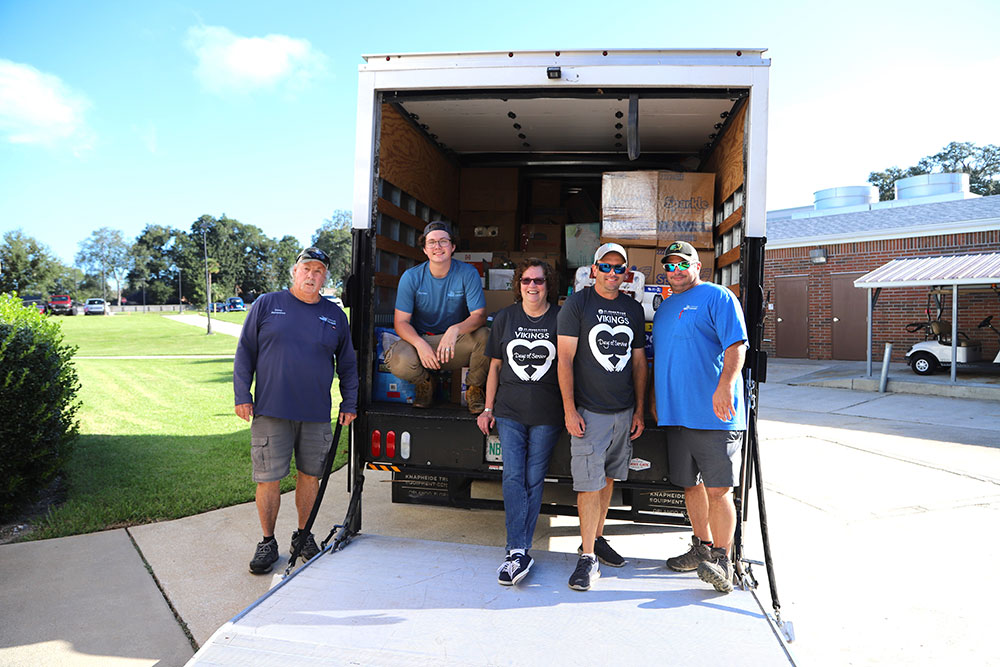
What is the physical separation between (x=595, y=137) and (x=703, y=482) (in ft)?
10.1

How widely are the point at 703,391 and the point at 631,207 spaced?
1.79 metres

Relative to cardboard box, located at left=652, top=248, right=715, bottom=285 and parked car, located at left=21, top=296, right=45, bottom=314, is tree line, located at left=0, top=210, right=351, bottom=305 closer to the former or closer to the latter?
parked car, located at left=21, top=296, right=45, bottom=314

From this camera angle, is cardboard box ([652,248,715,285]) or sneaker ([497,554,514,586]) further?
cardboard box ([652,248,715,285])

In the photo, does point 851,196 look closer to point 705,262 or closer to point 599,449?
point 705,262

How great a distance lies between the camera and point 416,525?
15.7 ft

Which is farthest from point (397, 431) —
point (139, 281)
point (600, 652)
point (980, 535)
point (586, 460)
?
point (139, 281)

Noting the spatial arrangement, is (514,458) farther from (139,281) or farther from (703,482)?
(139,281)

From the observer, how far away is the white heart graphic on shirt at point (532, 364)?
130 inches

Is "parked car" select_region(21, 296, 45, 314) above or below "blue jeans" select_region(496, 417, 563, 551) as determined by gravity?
above

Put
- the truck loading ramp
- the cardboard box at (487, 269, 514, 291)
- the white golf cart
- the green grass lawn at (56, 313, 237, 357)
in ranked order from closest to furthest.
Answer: the truck loading ramp → the cardboard box at (487, 269, 514, 291) → the white golf cart → the green grass lawn at (56, 313, 237, 357)

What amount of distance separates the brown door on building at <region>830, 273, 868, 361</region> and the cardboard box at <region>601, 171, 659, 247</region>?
15946 mm

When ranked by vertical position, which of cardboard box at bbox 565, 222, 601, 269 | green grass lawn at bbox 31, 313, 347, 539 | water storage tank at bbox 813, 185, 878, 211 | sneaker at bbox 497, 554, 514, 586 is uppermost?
water storage tank at bbox 813, 185, 878, 211

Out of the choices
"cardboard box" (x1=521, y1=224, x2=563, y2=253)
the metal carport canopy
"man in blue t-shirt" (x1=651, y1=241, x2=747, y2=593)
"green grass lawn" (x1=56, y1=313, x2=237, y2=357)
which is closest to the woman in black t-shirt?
"man in blue t-shirt" (x1=651, y1=241, x2=747, y2=593)

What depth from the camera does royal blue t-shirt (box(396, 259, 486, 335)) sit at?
3924 millimetres
